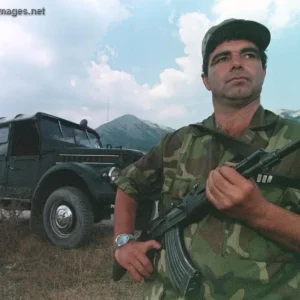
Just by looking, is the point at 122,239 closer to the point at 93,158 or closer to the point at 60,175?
the point at 60,175

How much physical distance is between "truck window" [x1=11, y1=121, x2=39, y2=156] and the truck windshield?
20 centimetres

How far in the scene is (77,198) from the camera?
202 inches

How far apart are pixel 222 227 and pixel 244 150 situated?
32cm

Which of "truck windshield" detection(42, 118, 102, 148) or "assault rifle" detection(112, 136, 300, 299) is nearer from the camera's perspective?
"assault rifle" detection(112, 136, 300, 299)

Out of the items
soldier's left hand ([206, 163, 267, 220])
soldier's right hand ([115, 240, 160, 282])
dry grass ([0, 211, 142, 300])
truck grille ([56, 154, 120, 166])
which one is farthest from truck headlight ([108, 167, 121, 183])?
soldier's left hand ([206, 163, 267, 220])

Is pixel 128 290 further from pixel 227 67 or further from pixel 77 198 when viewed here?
pixel 227 67

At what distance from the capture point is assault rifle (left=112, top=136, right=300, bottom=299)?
129 centimetres

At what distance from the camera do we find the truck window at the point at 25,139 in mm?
6277

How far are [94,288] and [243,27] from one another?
305 cm

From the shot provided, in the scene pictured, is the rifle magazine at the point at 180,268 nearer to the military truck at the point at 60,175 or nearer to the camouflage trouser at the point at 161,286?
the camouflage trouser at the point at 161,286

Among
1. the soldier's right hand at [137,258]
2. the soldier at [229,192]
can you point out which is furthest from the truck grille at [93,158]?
the soldier's right hand at [137,258]

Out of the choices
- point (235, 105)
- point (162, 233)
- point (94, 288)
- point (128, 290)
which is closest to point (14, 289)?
point (94, 288)

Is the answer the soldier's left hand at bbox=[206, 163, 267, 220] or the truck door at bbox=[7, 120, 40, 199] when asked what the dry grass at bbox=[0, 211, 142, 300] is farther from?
the soldier's left hand at bbox=[206, 163, 267, 220]

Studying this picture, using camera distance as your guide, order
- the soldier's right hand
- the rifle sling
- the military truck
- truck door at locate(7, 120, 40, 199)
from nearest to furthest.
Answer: the rifle sling → the soldier's right hand → the military truck → truck door at locate(7, 120, 40, 199)
